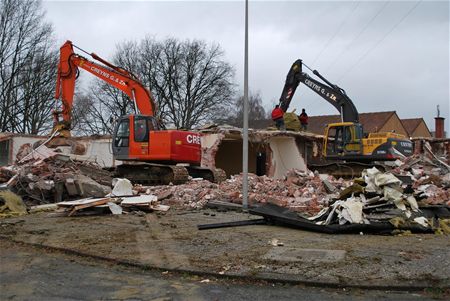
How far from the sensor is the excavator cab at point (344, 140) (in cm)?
2236

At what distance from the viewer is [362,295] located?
5.27m

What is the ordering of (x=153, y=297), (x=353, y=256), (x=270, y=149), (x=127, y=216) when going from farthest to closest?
(x=270, y=149) < (x=127, y=216) < (x=353, y=256) < (x=153, y=297)

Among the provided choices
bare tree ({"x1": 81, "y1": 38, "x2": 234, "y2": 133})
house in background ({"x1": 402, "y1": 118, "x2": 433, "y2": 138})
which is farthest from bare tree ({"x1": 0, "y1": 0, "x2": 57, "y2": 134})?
house in background ({"x1": 402, "y1": 118, "x2": 433, "y2": 138})

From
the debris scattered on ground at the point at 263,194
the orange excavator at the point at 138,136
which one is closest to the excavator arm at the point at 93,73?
the orange excavator at the point at 138,136

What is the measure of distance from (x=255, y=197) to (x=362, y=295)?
347 inches

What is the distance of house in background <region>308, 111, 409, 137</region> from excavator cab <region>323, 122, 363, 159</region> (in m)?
30.6

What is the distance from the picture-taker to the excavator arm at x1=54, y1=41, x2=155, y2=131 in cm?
1972

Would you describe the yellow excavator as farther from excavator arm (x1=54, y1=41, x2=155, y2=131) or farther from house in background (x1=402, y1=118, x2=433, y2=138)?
house in background (x1=402, y1=118, x2=433, y2=138)

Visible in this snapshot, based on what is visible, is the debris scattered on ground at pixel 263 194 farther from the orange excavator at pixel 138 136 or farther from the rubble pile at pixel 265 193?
the orange excavator at pixel 138 136

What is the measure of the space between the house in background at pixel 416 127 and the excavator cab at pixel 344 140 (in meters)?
43.0

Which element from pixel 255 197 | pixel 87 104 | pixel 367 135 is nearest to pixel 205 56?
pixel 87 104

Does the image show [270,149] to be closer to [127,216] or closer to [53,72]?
[127,216]

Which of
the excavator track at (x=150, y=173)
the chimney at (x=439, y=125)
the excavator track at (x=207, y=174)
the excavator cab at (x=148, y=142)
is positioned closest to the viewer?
the excavator track at (x=150, y=173)

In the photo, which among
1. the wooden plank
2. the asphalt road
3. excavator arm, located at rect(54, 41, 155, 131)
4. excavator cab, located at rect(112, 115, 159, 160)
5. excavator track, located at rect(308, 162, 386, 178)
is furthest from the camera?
excavator track, located at rect(308, 162, 386, 178)
